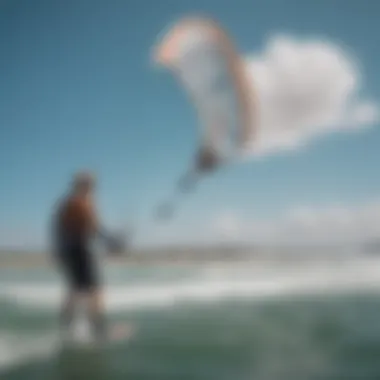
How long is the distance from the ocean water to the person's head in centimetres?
24

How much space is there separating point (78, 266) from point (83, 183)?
0.25 metres

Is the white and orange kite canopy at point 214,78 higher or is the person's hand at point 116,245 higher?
the white and orange kite canopy at point 214,78

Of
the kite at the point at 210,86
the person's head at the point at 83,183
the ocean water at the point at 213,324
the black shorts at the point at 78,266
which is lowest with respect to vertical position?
the ocean water at the point at 213,324

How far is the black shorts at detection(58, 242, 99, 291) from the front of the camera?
1.91 m

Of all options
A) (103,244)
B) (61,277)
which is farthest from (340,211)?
(61,277)

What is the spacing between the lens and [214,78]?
1830 mm

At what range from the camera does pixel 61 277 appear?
1.91m

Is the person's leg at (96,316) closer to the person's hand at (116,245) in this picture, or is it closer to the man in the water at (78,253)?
A: the man in the water at (78,253)

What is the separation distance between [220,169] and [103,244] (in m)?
0.42

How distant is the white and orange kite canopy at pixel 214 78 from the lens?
5.99ft

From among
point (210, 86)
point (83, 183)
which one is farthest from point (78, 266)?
point (210, 86)

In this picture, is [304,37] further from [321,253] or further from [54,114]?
[54,114]

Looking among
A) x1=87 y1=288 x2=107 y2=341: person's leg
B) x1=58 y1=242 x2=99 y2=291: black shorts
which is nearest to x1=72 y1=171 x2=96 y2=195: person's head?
x1=58 y1=242 x2=99 y2=291: black shorts

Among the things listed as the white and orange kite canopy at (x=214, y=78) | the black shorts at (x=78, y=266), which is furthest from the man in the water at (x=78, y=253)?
the white and orange kite canopy at (x=214, y=78)
